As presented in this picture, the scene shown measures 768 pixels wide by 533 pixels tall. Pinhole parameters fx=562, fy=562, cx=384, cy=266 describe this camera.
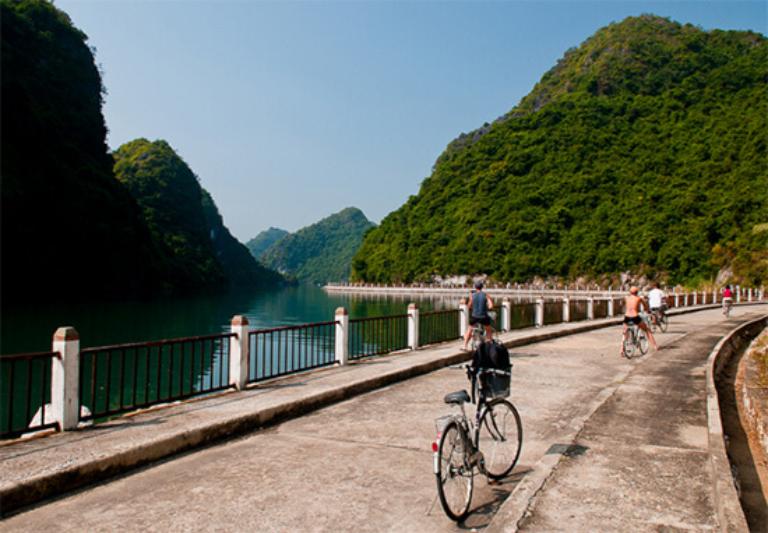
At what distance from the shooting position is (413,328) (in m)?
15.8

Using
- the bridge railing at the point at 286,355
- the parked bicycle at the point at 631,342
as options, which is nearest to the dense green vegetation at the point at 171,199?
the bridge railing at the point at 286,355

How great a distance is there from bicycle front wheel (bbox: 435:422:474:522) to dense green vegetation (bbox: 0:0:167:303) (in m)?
59.2

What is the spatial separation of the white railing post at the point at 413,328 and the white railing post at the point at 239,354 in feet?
22.1

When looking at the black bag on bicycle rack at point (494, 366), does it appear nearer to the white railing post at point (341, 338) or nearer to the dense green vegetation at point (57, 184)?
the white railing post at point (341, 338)

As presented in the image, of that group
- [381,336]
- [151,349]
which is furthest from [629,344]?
[151,349]

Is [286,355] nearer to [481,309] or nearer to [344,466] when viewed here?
[344,466]

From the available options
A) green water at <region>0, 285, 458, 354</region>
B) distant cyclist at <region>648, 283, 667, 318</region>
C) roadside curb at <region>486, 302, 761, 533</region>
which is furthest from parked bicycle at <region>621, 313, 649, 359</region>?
green water at <region>0, 285, 458, 354</region>

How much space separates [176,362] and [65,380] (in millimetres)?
24468

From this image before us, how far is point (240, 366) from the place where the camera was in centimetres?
956

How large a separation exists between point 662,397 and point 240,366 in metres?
7.33

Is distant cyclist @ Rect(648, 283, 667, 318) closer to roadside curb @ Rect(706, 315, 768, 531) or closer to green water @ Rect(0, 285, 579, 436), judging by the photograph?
green water @ Rect(0, 285, 579, 436)

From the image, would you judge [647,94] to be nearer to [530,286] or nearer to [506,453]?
[530,286]

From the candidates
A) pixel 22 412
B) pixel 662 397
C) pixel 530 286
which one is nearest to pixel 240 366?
pixel 662 397

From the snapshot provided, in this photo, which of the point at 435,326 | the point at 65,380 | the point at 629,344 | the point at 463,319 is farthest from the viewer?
the point at 463,319
